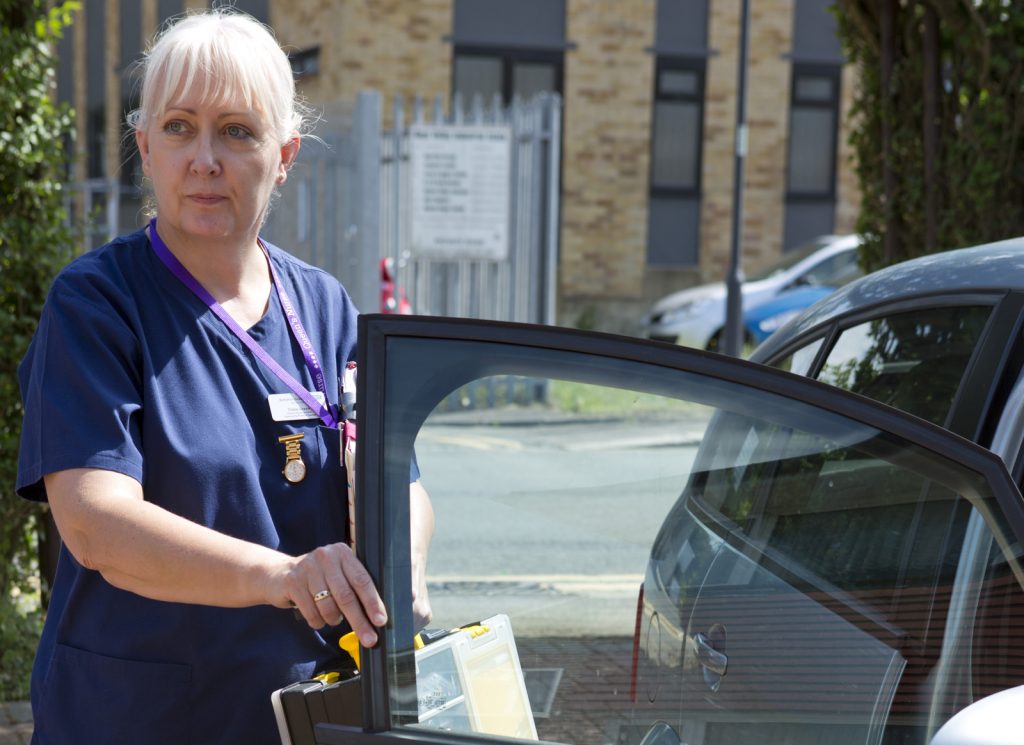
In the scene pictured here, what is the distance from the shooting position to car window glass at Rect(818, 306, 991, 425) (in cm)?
224

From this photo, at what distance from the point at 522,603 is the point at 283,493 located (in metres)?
0.41

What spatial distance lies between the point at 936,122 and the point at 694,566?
313 cm

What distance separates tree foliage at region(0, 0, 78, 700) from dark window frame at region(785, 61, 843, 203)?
15.3m

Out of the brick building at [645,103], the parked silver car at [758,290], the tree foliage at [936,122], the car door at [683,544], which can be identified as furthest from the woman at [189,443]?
the brick building at [645,103]

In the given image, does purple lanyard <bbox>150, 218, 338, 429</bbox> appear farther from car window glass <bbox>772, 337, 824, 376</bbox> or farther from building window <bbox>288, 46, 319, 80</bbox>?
building window <bbox>288, 46, 319, 80</bbox>

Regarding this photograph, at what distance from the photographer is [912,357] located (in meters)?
2.46

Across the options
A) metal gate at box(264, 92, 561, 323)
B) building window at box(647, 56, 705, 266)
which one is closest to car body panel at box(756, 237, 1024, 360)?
metal gate at box(264, 92, 561, 323)

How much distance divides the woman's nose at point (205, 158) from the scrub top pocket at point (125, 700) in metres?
0.68

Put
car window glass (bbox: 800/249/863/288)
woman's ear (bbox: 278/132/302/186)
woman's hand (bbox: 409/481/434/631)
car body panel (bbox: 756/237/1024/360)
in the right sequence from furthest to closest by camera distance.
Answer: car window glass (bbox: 800/249/863/288)
car body panel (bbox: 756/237/1024/360)
woman's ear (bbox: 278/132/302/186)
woman's hand (bbox: 409/481/434/631)

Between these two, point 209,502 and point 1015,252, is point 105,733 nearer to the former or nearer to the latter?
point 209,502

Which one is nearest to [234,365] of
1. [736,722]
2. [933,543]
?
[736,722]

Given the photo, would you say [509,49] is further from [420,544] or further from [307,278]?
[420,544]

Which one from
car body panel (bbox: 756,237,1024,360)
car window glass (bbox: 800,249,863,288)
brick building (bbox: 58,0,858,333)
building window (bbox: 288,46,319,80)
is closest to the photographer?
car body panel (bbox: 756,237,1024,360)

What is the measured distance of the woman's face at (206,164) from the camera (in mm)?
1798
